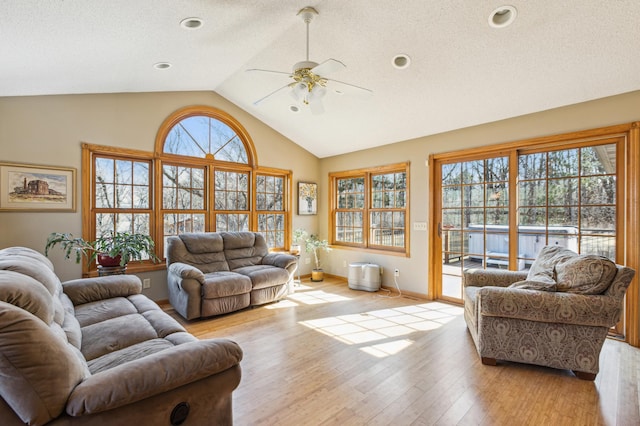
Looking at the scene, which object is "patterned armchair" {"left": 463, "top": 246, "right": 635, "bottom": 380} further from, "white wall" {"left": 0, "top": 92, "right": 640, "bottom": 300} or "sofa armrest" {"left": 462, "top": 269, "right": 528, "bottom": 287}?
"white wall" {"left": 0, "top": 92, "right": 640, "bottom": 300}

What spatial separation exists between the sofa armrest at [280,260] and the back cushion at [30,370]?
347 centimetres

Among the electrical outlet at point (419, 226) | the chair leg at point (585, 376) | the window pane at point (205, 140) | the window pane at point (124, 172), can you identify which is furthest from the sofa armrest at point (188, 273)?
the chair leg at point (585, 376)

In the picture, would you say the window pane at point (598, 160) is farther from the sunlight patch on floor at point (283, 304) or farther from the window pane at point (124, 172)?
the window pane at point (124, 172)

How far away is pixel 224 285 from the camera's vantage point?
3857 millimetres

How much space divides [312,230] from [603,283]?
4617 mm

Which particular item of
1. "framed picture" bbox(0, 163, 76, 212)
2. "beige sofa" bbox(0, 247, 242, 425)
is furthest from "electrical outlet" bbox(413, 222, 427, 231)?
"framed picture" bbox(0, 163, 76, 212)

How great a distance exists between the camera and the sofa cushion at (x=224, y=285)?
3749mm

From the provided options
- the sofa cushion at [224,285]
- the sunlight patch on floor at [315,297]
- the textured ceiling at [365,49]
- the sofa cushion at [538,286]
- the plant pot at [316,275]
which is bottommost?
the sunlight patch on floor at [315,297]

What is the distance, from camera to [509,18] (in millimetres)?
2553

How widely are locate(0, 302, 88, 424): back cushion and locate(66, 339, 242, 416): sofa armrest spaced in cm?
7

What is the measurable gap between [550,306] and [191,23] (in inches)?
150

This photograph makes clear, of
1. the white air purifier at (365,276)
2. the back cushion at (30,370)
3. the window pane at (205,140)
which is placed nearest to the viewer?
the back cushion at (30,370)

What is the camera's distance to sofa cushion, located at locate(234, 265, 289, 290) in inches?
165

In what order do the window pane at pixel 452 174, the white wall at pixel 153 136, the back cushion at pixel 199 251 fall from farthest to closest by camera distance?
1. the window pane at pixel 452 174
2. the back cushion at pixel 199 251
3. the white wall at pixel 153 136
